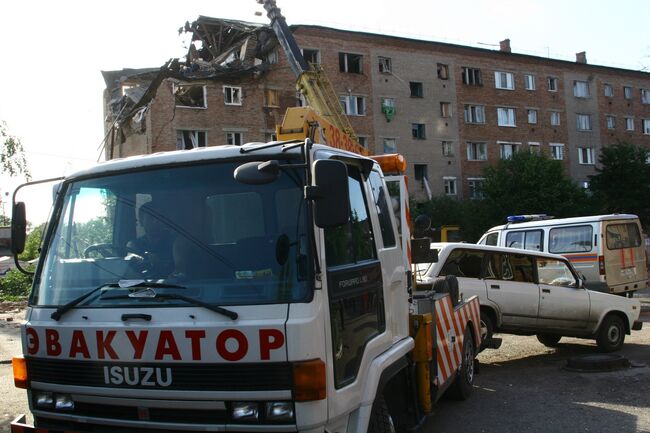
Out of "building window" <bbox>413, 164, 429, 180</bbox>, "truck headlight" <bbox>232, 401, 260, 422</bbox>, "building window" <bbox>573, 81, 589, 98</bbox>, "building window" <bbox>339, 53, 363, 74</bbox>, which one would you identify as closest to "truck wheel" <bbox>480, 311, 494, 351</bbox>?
"truck headlight" <bbox>232, 401, 260, 422</bbox>

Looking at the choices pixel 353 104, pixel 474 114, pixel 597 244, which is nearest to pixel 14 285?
A: pixel 353 104

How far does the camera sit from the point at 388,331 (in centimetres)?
448

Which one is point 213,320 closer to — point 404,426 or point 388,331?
point 388,331

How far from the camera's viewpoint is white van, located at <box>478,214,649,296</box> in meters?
14.8

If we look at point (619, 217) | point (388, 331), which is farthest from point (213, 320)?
point (619, 217)

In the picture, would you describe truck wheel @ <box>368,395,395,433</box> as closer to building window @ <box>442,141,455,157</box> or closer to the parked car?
the parked car

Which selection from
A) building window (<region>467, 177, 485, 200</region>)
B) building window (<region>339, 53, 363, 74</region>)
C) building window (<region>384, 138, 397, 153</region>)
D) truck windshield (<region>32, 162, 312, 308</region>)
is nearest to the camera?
truck windshield (<region>32, 162, 312, 308</region>)

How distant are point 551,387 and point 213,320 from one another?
5.63m

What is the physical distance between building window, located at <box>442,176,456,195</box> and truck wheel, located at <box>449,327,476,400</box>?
35.5 metres

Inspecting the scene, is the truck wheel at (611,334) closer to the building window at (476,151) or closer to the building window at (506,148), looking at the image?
the building window at (476,151)

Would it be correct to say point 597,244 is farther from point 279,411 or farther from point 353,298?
point 279,411

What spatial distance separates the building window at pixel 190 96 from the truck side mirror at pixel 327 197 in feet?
104

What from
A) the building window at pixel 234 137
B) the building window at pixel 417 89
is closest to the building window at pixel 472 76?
the building window at pixel 417 89

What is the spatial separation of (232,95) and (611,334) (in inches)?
1111
